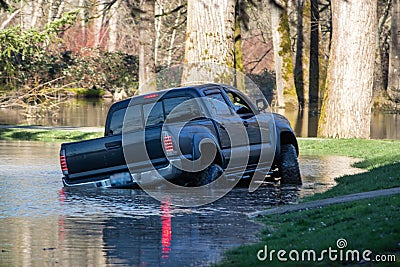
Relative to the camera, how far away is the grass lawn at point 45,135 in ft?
81.4

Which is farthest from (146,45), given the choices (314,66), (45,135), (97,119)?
(314,66)

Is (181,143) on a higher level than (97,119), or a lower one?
lower

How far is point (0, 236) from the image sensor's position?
9539 millimetres

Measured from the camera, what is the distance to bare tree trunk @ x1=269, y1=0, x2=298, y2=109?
45.5m

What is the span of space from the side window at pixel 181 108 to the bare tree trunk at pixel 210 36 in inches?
349

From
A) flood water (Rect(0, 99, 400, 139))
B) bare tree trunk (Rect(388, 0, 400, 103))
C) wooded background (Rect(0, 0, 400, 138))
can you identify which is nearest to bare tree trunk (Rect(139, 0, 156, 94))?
wooded background (Rect(0, 0, 400, 138))

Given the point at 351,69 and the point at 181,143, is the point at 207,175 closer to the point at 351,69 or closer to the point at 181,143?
the point at 181,143

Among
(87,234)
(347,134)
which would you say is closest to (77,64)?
(347,134)

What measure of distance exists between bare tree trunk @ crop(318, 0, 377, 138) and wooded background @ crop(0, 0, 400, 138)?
0.03m

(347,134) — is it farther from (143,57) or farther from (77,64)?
(77,64)

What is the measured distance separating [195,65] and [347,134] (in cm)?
477

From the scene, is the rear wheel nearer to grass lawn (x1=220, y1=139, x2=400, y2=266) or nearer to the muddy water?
the muddy water

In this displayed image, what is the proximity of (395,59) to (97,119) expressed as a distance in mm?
20099

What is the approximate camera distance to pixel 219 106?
562 inches
